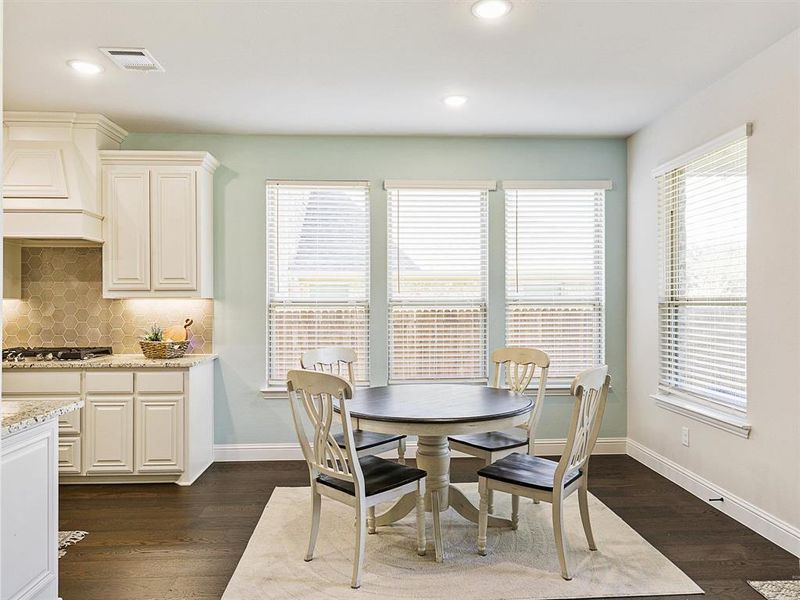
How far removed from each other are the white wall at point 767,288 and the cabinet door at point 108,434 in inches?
152

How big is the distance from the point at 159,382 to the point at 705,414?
3.64 metres

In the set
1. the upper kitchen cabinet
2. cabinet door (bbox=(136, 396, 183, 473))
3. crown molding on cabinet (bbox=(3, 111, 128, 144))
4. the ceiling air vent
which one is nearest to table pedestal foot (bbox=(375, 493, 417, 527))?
cabinet door (bbox=(136, 396, 183, 473))

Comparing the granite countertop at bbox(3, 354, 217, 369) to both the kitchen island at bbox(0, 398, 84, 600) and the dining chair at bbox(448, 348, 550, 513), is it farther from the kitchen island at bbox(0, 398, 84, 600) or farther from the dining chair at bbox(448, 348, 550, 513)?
the dining chair at bbox(448, 348, 550, 513)

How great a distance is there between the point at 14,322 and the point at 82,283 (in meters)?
0.59

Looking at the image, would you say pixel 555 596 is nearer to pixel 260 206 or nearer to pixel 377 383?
pixel 377 383

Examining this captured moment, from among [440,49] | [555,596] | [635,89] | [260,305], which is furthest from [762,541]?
[260,305]

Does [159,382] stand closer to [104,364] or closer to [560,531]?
[104,364]

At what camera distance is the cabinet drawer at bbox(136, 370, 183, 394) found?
4227 mm

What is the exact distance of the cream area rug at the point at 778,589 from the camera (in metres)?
2.60

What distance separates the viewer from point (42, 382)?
416 cm

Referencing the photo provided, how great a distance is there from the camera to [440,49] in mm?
3248

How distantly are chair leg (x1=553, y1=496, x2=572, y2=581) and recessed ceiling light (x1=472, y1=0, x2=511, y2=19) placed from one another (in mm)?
2262

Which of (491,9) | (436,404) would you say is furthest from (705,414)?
(491,9)

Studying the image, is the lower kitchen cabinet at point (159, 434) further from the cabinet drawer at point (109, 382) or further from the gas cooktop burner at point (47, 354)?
the gas cooktop burner at point (47, 354)
